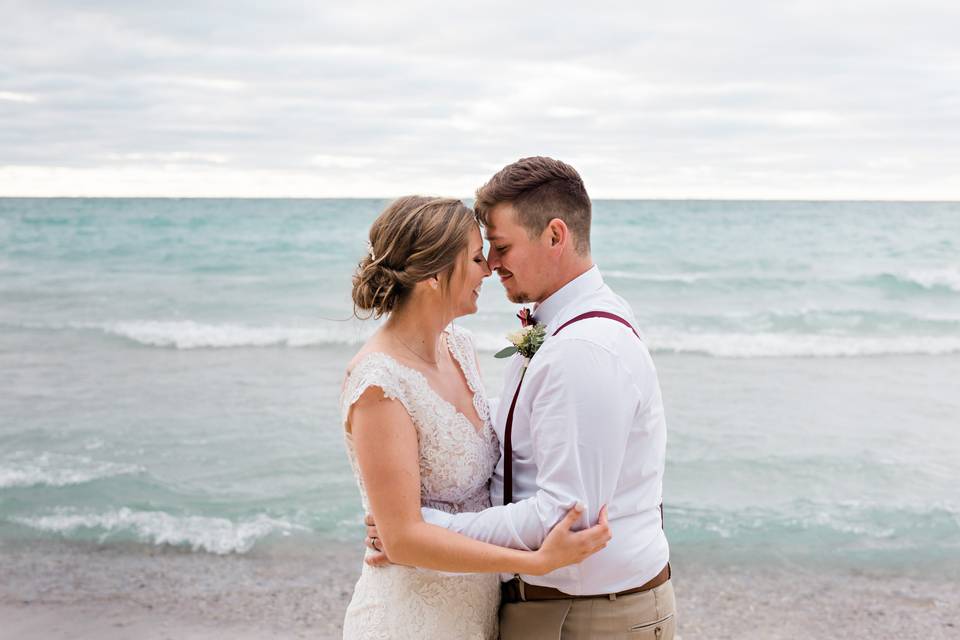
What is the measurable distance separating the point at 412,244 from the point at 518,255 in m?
0.34

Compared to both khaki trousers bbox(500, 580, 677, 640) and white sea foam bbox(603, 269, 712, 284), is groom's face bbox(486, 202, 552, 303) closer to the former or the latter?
khaki trousers bbox(500, 580, 677, 640)

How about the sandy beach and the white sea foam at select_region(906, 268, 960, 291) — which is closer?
the sandy beach

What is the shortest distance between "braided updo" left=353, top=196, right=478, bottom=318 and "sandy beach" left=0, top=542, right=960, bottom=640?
3.38 metres

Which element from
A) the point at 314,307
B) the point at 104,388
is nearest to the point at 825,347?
the point at 314,307

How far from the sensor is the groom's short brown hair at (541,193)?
108 inches

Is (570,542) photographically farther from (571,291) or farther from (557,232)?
(557,232)

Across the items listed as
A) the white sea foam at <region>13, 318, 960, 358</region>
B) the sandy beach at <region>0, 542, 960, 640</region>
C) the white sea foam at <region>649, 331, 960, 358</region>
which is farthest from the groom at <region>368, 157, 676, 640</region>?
the white sea foam at <region>649, 331, 960, 358</region>

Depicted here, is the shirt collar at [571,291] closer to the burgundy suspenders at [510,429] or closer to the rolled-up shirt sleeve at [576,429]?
the burgundy suspenders at [510,429]

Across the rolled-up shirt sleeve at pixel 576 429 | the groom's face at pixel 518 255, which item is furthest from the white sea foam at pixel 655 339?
the rolled-up shirt sleeve at pixel 576 429

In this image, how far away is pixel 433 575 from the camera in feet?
9.44

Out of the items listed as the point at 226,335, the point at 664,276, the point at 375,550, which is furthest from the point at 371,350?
the point at 664,276

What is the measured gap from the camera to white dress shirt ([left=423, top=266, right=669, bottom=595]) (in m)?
2.45

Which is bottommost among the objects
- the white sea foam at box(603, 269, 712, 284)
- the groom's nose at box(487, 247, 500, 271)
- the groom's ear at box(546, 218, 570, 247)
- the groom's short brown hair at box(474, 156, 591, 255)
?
the white sea foam at box(603, 269, 712, 284)

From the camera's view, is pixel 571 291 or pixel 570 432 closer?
pixel 570 432
